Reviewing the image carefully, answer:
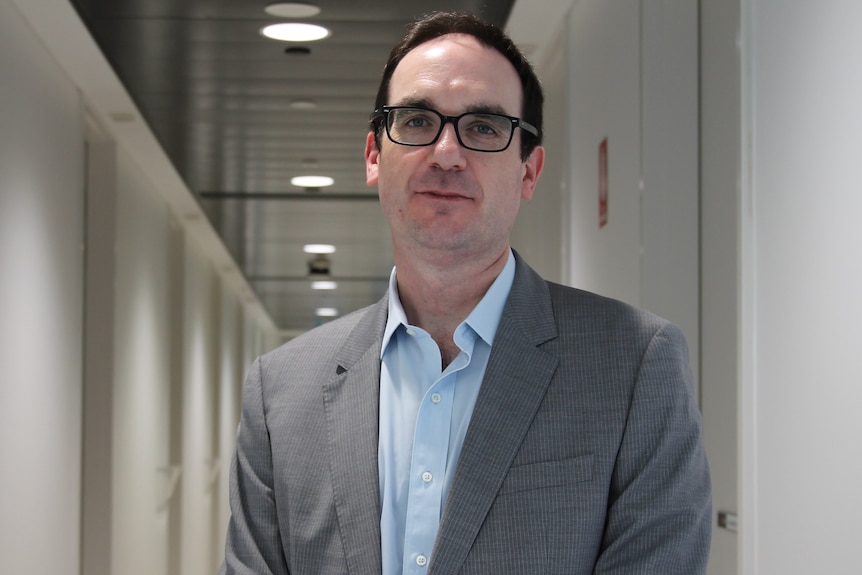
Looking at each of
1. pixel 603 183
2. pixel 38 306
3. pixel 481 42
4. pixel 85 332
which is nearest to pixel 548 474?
pixel 481 42

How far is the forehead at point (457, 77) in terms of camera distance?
5.67ft

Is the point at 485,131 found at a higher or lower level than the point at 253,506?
A: higher

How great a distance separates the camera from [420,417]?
1706mm

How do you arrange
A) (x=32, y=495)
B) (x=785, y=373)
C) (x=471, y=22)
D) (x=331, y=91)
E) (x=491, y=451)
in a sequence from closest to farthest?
(x=491, y=451) < (x=471, y=22) < (x=785, y=373) < (x=32, y=495) < (x=331, y=91)

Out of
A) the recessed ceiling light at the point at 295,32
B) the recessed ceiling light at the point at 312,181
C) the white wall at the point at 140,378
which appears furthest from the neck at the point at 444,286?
the recessed ceiling light at the point at 312,181

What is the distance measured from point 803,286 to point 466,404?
1047 mm

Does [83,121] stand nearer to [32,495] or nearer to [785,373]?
[32,495]

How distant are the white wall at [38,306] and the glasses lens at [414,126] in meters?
3.42

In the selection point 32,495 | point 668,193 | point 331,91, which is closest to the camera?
point 668,193

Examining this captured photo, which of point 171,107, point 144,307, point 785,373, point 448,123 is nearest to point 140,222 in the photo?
point 144,307

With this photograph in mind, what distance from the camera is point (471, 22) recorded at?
1817 millimetres

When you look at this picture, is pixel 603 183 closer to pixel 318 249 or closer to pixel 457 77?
pixel 457 77

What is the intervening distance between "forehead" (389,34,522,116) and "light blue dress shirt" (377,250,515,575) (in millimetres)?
244

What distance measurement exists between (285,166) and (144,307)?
1.38 m
